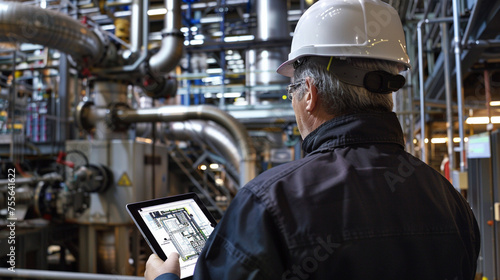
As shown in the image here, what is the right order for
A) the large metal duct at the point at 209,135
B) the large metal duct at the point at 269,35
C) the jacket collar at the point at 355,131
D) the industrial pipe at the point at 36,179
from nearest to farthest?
the jacket collar at the point at 355,131, the industrial pipe at the point at 36,179, the large metal duct at the point at 209,135, the large metal duct at the point at 269,35

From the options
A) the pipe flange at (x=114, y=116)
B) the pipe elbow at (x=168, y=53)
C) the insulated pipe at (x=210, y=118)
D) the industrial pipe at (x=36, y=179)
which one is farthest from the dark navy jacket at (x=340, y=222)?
the industrial pipe at (x=36, y=179)

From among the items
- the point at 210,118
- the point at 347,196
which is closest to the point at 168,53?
the point at 210,118

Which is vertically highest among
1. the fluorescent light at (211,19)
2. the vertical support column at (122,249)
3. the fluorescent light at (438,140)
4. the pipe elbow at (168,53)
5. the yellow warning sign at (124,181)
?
the fluorescent light at (211,19)

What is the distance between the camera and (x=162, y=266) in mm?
906

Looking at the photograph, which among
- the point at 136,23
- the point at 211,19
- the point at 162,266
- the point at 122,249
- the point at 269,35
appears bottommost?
the point at 122,249

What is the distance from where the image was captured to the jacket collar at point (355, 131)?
0.83 meters

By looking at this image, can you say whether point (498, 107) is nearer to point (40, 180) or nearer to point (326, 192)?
point (326, 192)

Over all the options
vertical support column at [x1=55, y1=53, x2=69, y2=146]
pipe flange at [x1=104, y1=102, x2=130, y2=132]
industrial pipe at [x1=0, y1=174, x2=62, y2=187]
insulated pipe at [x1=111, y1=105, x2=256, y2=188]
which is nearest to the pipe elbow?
insulated pipe at [x1=111, y1=105, x2=256, y2=188]

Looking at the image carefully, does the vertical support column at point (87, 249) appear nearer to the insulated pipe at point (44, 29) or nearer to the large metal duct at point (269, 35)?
the insulated pipe at point (44, 29)

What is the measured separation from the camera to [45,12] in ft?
12.7

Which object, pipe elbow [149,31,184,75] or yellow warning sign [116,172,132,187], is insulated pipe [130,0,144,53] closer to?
pipe elbow [149,31,184,75]

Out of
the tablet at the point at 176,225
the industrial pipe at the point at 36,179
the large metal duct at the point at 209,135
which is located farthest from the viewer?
the large metal duct at the point at 209,135

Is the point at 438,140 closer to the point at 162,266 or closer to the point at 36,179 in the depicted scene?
the point at 36,179

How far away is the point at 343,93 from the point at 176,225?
587mm
